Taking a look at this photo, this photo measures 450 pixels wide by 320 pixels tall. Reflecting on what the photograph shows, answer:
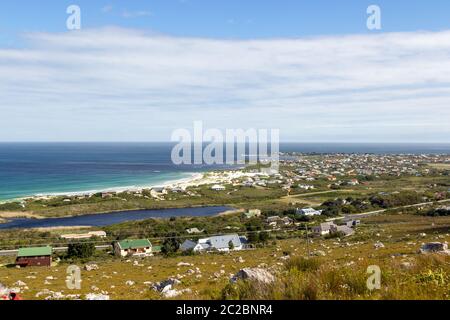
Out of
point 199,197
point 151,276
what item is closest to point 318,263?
point 151,276

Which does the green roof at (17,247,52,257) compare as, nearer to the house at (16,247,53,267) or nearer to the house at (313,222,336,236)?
the house at (16,247,53,267)

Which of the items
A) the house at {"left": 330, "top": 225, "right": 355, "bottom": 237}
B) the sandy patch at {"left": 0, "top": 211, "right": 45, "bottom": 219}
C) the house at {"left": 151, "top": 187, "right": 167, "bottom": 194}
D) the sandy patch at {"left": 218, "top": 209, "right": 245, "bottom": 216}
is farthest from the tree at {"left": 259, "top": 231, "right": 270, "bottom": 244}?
the house at {"left": 151, "top": 187, "right": 167, "bottom": 194}

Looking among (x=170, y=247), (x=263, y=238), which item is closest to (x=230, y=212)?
(x=263, y=238)

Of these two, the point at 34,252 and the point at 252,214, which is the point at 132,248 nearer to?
the point at 34,252
